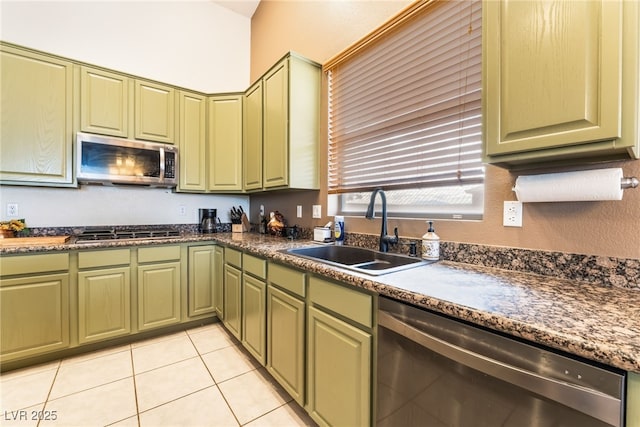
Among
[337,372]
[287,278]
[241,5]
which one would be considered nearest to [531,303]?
[337,372]

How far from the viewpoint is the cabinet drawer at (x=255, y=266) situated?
5.90ft

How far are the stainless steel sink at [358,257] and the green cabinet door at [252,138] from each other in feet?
3.25

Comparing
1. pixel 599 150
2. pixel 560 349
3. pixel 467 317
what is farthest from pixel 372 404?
pixel 599 150

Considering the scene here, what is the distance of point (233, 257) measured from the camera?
225 centimetres

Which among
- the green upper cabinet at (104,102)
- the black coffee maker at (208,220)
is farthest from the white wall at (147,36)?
the black coffee maker at (208,220)

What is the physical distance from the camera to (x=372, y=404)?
109 cm

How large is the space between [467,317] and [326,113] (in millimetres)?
1927

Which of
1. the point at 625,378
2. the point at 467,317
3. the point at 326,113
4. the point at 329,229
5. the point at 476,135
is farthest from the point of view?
the point at 326,113

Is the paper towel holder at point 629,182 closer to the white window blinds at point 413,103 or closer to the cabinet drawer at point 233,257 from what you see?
the white window blinds at point 413,103

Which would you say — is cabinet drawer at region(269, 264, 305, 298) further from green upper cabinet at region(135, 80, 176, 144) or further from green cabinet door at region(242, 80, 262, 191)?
green upper cabinet at region(135, 80, 176, 144)

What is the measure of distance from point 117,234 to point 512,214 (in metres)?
2.93

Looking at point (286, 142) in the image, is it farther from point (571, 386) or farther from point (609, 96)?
point (571, 386)

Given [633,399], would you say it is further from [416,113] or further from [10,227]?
[10,227]

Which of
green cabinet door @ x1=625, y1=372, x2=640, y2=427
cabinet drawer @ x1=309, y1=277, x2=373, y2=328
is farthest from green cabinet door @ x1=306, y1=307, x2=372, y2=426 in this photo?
green cabinet door @ x1=625, y1=372, x2=640, y2=427
